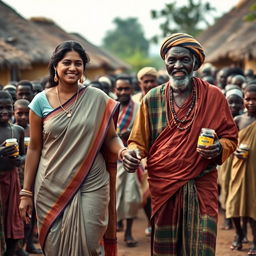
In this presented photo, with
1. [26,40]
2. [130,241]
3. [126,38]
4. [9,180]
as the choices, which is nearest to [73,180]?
[9,180]

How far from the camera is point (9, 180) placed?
629 centimetres

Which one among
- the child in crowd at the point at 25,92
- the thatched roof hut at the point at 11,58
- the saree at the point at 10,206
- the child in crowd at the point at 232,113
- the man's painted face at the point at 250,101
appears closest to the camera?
the saree at the point at 10,206

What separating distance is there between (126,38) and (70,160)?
98723 millimetres

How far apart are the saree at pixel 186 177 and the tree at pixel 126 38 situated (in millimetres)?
89848

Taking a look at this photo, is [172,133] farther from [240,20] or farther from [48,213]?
[240,20]

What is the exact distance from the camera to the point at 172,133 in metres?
4.91

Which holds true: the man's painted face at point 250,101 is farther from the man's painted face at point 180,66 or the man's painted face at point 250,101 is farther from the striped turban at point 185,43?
the man's painted face at point 180,66

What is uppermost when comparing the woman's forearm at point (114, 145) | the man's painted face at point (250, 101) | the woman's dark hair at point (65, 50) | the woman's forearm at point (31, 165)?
the woman's dark hair at point (65, 50)

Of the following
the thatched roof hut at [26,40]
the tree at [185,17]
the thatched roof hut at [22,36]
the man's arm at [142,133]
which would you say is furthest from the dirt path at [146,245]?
the tree at [185,17]

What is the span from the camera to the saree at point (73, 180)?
4.60 metres

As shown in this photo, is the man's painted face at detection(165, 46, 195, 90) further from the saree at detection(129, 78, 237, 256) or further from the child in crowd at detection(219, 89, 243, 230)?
the child in crowd at detection(219, 89, 243, 230)

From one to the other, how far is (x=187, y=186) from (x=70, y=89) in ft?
3.93

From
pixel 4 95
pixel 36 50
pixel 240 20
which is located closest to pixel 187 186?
pixel 4 95

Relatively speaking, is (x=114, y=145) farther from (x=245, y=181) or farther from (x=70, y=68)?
(x=245, y=181)
